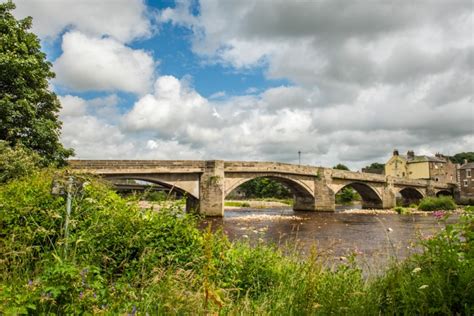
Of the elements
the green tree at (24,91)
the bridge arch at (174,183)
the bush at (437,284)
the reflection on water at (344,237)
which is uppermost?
the green tree at (24,91)

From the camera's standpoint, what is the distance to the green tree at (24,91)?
14.8m

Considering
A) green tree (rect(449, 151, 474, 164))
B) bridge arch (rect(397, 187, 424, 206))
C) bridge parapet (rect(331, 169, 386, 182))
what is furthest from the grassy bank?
green tree (rect(449, 151, 474, 164))

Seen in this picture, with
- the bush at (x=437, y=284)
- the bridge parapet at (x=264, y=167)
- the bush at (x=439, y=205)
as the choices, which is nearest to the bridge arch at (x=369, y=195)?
the bush at (x=439, y=205)

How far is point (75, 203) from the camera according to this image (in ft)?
19.4

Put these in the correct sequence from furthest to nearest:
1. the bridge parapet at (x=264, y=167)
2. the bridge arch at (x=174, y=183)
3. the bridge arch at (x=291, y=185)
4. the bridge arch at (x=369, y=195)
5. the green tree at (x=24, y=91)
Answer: the bridge arch at (x=369, y=195)
the bridge arch at (x=291, y=185)
the bridge parapet at (x=264, y=167)
the bridge arch at (x=174, y=183)
the green tree at (x=24, y=91)

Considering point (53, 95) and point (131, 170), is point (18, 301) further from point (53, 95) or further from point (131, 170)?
point (131, 170)

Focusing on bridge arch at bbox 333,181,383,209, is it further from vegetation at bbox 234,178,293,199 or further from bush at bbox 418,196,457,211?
vegetation at bbox 234,178,293,199

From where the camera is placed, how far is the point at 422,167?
7788 cm

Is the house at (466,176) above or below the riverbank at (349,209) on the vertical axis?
above

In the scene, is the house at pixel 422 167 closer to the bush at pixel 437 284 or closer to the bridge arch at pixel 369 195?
the bridge arch at pixel 369 195

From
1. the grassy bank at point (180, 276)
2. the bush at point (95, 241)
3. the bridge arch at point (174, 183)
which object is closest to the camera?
the grassy bank at point (180, 276)

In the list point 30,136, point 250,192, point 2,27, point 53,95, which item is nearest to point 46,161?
point 30,136

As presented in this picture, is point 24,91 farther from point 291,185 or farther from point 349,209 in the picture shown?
point 349,209

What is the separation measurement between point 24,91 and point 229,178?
2083 centimetres
